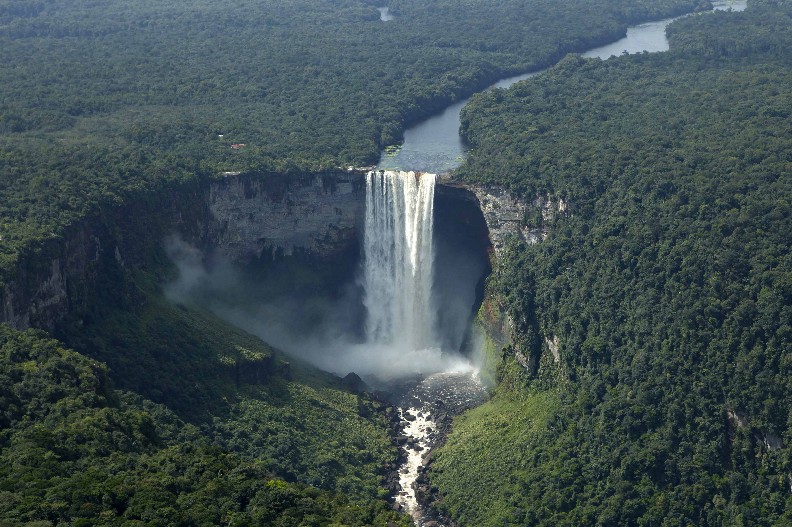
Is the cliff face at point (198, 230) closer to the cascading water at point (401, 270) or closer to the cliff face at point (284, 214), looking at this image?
the cliff face at point (284, 214)

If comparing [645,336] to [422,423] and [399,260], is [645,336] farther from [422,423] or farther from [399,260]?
[399,260]

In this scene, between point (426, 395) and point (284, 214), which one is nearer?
point (426, 395)

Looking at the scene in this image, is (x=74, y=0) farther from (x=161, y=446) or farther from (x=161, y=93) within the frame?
(x=161, y=446)

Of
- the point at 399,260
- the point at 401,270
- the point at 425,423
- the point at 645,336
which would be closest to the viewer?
the point at 645,336

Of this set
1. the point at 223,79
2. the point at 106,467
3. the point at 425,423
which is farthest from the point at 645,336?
the point at 223,79

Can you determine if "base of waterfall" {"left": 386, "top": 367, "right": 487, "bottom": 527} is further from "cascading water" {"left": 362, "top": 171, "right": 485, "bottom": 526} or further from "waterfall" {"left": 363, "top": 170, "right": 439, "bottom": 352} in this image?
"waterfall" {"left": 363, "top": 170, "right": 439, "bottom": 352}

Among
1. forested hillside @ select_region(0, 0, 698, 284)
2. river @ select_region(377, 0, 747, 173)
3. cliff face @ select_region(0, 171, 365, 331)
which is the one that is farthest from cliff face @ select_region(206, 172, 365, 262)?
river @ select_region(377, 0, 747, 173)

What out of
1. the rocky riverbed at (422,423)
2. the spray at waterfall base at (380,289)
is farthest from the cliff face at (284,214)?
the rocky riverbed at (422,423)
